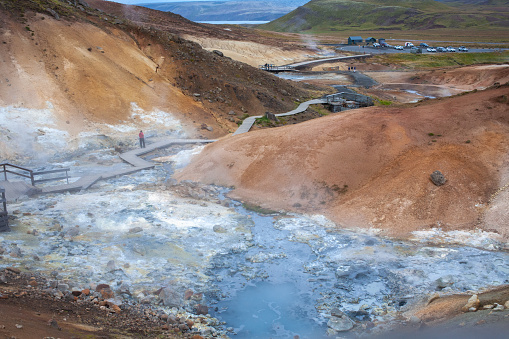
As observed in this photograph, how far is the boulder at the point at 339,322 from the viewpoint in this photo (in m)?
10.9

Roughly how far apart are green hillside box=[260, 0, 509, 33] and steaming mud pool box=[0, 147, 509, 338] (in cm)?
12506

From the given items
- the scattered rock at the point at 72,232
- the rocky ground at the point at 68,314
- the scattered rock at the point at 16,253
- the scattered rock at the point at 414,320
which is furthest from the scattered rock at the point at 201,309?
the scattered rock at the point at 72,232

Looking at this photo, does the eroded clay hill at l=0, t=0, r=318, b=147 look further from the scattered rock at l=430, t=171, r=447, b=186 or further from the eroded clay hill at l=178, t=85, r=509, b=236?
the scattered rock at l=430, t=171, r=447, b=186

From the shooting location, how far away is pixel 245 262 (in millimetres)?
13969

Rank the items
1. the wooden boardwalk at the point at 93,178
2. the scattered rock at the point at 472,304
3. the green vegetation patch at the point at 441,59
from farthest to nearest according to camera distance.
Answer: the green vegetation patch at the point at 441,59, the wooden boardwalk at the point at 93,178, the scattered rock at the point at 472,304

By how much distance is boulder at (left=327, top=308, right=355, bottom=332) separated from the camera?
10.9 metres

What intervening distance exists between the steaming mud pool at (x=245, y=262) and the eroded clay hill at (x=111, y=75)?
11744mm

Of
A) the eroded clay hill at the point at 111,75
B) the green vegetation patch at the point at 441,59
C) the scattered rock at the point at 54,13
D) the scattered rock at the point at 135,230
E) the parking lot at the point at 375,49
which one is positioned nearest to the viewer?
the scattered rock at the point at 135,230

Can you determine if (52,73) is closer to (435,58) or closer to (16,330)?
(16,330)

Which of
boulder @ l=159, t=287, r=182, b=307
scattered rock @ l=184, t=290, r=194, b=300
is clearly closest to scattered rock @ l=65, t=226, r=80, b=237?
boulder @ l=159, t=287, r=182, b=307

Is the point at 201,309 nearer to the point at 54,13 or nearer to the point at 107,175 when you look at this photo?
the point at 107,175

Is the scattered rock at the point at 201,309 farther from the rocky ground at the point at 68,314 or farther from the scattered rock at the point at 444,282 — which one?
the scattered rock at the point at 444,282

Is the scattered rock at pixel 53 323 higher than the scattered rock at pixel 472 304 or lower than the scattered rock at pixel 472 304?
higher

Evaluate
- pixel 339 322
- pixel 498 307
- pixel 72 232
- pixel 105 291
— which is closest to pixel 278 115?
pixel 72 232
